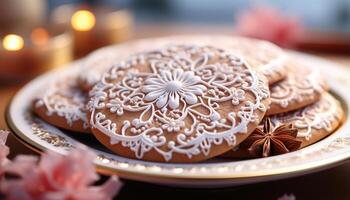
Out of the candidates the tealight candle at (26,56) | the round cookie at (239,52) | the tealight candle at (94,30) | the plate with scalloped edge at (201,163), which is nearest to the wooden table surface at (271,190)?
the plate with scalloped edge at (201,163)

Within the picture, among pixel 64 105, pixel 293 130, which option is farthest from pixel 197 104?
pixel 64 105

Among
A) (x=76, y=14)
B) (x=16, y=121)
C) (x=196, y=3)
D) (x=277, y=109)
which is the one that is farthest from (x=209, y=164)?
(x=196, y=3)

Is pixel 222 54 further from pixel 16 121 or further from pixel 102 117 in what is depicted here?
pixel 16 121

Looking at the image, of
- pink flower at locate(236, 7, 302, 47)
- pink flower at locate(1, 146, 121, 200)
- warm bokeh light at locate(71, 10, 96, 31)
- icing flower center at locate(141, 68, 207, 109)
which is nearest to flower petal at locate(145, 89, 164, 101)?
icing flower center at locate(141, 68, 207, 109)

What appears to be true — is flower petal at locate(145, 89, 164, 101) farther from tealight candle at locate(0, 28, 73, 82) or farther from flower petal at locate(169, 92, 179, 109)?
tealight candle at locate(0, 28, 73, 82)

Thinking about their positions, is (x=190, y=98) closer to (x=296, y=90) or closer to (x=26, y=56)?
(x=296, y=90)

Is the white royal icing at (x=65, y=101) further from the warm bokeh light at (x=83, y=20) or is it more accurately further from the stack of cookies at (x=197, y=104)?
the warm bokeh light at (x=83, y=20)
